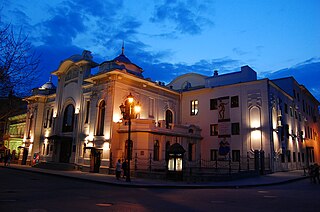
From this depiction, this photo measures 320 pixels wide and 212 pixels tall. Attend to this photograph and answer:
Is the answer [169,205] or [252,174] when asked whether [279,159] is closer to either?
[252,174]

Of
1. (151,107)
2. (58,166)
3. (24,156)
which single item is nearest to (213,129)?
(151,107)

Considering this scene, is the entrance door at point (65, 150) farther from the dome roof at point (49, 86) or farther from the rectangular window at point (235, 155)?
the rectangular window at point (235, 155)

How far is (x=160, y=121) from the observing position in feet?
93.5

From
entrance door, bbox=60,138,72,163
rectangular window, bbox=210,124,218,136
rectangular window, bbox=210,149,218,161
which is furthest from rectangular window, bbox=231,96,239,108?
entrance door, bbox=60,138,72,163

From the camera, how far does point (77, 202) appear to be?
984 cm

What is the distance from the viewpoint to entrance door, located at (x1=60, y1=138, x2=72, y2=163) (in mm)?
32284

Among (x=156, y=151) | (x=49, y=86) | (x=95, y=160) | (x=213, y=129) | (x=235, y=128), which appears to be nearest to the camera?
(x=95, y=160)

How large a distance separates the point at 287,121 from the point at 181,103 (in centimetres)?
1371

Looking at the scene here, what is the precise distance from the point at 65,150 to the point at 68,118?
4078mm

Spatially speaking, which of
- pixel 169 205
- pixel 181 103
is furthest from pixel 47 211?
pixel 181 103

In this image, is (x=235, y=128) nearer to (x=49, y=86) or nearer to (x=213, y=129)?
(x=213, y=129)

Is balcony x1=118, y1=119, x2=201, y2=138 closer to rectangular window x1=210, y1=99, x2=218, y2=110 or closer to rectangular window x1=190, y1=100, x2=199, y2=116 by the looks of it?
rectangular window x1=190, y1=100, x2=199, y2=116

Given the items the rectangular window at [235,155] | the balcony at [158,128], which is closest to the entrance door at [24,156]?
the balcony at [158,128]

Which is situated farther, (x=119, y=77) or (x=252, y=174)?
(x=119, y=77)
